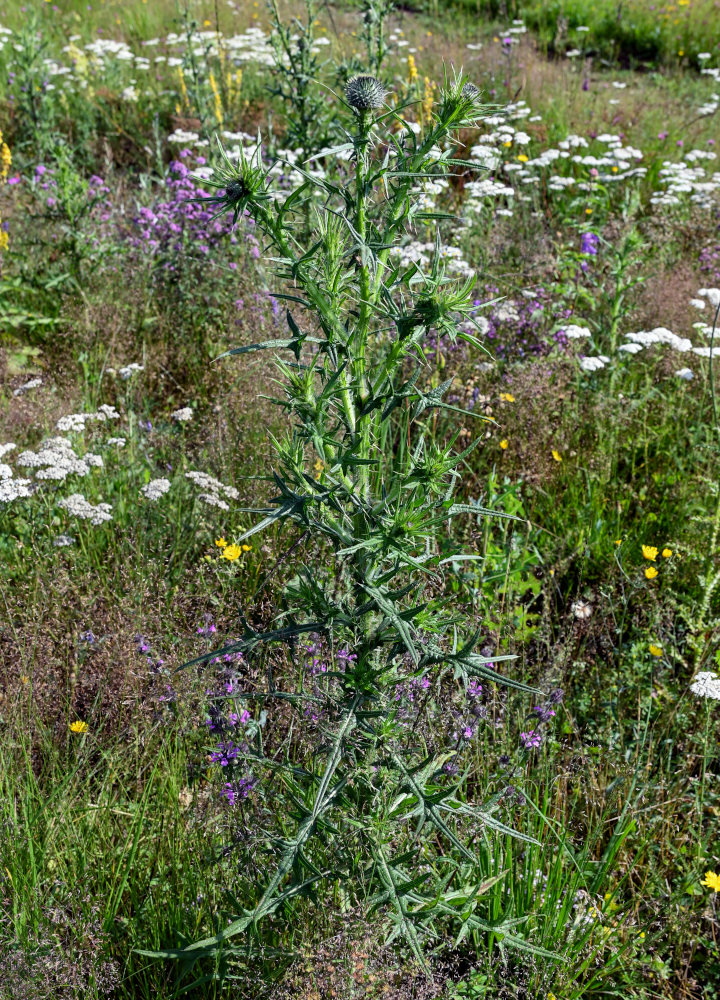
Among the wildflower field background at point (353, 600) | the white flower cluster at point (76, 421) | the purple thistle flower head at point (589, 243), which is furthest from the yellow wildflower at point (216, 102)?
the white flower cluster at point (76, 421)

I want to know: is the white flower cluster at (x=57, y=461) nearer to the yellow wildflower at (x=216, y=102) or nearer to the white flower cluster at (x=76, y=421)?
the white flower cluster at (x=76, y=421)

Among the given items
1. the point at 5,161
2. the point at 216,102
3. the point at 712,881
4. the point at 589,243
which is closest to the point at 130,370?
the point at 5,161

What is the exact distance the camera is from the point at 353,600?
2021 millimetres

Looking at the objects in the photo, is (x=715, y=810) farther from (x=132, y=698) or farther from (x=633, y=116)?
(x=633, y=116)

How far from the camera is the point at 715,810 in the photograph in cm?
217

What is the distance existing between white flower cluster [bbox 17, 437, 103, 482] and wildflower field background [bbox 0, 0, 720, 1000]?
18 mm

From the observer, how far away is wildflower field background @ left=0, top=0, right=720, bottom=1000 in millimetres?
1517

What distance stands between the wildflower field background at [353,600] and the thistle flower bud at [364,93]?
0.01 m

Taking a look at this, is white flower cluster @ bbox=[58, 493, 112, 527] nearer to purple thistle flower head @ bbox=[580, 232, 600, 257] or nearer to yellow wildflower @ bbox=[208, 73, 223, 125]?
purple thistle flower head @ bbox=[580, 232, 600, 257]

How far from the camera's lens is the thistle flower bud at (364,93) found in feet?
4.42

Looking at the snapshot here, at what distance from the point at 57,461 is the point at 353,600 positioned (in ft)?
4.34

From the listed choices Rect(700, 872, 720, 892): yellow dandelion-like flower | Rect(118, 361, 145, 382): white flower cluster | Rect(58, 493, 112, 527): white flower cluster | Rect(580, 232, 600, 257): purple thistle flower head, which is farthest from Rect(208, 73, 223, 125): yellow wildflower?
Rect(700, 872, 720, 892): yellow dandelion-like flower

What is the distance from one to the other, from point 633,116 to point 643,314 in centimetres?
409

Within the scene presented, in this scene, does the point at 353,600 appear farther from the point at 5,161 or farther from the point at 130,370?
the point at 5,161
